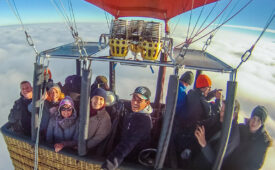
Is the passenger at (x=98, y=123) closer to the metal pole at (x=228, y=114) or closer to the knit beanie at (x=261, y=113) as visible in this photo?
the metal pole at (x=228, y=114)

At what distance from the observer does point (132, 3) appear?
409 centimetres

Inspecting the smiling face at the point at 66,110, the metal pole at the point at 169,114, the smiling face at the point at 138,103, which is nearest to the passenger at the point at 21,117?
the smiling face at the point at 66,110

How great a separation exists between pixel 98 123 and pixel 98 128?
5cm

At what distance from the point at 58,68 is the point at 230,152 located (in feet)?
149

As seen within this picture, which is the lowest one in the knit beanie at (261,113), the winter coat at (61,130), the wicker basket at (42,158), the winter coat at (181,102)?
the wicker basket at (42,158)

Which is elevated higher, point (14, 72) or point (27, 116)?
point (27, 116)

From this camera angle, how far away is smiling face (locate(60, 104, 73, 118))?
179cm

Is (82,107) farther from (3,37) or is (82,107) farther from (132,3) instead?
(3,37)

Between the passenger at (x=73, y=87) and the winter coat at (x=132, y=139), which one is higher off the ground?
the passenger at (x=73, y=87)

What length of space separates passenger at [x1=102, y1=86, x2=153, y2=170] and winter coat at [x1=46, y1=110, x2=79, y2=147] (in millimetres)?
607

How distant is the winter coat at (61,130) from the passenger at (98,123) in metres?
0.26

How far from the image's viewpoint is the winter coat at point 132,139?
1.41 metres

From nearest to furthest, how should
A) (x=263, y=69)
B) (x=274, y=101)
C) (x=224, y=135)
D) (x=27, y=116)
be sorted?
(x=224, y=135) < (x=27, y=116) < (x=274, y=101) < (x=263, y=69)

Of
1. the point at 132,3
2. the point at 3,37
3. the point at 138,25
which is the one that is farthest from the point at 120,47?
the point at 3,37
